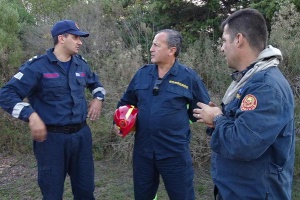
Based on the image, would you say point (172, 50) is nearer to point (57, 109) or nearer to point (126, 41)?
point (57, 109)

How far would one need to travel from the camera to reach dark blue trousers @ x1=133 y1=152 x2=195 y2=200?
3639mm

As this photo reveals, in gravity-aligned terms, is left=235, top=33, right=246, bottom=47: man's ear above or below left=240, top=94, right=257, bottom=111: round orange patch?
above

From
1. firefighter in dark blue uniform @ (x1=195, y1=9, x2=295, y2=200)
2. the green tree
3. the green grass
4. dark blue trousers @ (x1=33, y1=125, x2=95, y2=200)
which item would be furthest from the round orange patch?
the green tree

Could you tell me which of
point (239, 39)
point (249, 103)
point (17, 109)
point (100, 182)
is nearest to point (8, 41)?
point (100, 182)

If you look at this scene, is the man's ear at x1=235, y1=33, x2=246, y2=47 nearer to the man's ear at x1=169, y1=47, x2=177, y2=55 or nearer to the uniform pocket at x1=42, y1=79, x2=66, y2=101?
the man's ear at x1=169, y1=47, x2=177, y2=55

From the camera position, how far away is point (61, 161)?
3.70 metres

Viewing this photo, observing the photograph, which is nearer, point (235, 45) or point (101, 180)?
point (235, 45)

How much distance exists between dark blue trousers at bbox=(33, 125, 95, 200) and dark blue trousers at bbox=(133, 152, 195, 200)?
1.72 feet

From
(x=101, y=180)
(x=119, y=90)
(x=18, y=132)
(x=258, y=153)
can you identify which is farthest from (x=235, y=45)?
(x=18, y=132)

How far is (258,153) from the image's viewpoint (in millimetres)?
2092

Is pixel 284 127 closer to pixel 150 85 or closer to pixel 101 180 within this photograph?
pixel 150 85

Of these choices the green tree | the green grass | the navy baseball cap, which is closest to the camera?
the navy baseball cap

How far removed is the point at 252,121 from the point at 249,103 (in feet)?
0.33

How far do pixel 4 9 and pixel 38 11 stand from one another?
3874 mm
